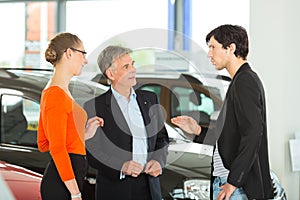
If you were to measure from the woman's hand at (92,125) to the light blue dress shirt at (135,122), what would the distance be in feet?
0.48

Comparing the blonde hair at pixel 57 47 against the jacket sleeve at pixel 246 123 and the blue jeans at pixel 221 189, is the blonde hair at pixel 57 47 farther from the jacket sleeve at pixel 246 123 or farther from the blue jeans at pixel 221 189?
the blue jeans at pixel 221 189

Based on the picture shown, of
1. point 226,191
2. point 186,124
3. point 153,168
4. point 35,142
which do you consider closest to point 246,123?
point 226,191

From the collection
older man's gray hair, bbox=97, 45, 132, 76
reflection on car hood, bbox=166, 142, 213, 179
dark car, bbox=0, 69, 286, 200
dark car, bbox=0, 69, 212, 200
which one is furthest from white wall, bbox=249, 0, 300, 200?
older man's gray hair, bbox=97, 45, 132, 76

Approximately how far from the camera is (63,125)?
318cm

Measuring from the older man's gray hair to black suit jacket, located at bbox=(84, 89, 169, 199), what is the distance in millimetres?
176

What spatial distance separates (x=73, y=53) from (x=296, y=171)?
110 inches

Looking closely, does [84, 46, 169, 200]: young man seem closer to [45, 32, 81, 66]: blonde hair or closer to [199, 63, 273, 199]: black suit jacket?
[45, 32, 81, 66]: blonde hair

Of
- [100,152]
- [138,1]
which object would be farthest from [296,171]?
[138,1]

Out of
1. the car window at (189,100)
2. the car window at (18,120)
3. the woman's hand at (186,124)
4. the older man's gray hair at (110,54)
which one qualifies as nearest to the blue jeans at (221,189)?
the woman's hand at (186,124)

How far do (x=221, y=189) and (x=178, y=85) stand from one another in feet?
11.0

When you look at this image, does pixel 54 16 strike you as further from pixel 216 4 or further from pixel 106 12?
pixel 216 4

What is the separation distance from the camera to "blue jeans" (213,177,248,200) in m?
3.15

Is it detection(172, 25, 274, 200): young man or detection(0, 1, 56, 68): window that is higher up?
detection(0, 1, 56, 68): window

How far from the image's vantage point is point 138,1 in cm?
877
